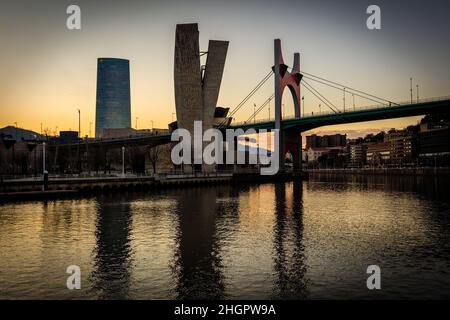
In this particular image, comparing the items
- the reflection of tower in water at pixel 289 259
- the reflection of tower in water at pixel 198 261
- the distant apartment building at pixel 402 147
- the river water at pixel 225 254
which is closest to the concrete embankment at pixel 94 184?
the river water at pixel 225 254

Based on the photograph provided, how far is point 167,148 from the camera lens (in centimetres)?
12800

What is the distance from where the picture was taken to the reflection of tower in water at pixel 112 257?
11722mm

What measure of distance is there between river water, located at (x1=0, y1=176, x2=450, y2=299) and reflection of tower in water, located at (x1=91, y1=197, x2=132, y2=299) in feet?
0.12

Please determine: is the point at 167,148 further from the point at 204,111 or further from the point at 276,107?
the point at 276,107

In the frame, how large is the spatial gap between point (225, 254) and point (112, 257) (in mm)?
4223


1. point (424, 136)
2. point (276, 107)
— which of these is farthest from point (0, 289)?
point (424, 136)

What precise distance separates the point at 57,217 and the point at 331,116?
205 ft

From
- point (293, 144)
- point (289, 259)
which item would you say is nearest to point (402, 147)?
point (293, 144)

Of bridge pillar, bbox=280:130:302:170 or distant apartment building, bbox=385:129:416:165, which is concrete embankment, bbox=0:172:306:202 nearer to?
bridge pillar, bbox=280:130:302:170

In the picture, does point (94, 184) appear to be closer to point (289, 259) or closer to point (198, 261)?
point (198, 261)

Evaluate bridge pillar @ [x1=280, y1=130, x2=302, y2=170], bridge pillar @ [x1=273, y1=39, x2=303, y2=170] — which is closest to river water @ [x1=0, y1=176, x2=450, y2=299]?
bridge pillar @ [x1=273, y1=39, x2=303, y2=170]

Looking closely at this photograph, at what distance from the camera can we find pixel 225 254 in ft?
52.0

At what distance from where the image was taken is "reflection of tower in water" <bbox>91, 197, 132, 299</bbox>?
11722mm

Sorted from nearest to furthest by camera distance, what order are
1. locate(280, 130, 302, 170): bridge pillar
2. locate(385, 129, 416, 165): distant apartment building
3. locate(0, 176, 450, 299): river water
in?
locate(0, 176, 450, 299): river water → locate(280, 130, 302, 170): bridge pillar → locate(385, 129, 416, 165): distant apartment building
